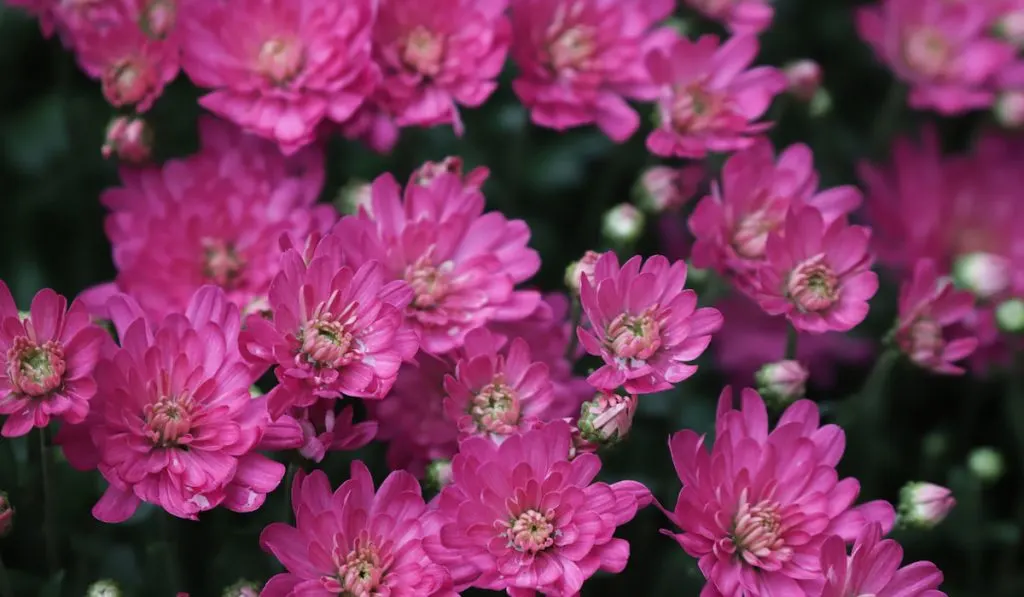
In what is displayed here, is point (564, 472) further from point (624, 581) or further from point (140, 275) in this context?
point (140, 275)

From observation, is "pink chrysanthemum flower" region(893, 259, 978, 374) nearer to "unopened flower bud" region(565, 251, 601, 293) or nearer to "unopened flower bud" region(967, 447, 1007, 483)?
"unopened flower bud" region(967, 447, 1007, 483)

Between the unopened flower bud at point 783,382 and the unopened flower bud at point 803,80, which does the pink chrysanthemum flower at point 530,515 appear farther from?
the unopened flower bud at point 803,80

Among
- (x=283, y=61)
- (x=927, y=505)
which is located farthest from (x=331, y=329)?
(x=927, y=505)

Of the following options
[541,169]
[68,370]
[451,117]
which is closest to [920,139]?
[541,169]

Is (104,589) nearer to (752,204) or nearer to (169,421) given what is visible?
(169,421)

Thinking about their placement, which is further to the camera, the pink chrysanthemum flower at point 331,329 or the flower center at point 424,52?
the flower center at point 424,52

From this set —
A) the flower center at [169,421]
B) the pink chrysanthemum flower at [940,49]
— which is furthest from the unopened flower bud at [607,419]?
the pink chrysanthemum flower at [940,49]
